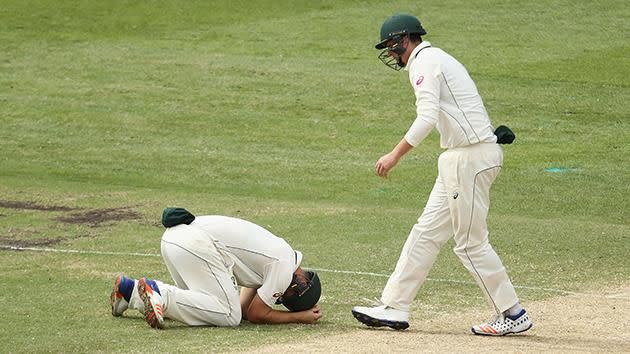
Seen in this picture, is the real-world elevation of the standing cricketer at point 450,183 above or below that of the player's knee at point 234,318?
above

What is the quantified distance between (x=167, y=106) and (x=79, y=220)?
6872 millimetres

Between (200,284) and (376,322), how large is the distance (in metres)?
1.29

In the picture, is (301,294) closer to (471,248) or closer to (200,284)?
(200,284)

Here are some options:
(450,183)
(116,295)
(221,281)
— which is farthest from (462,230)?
(116,295)

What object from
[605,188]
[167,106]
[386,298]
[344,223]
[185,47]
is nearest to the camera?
[386,298]

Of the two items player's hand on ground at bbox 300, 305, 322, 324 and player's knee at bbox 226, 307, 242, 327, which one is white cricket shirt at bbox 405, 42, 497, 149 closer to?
player's hand on ground at bbox 300, 305, 322, 324

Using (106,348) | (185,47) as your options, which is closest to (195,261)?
(106,348)

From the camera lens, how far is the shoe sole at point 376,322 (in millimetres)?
9391

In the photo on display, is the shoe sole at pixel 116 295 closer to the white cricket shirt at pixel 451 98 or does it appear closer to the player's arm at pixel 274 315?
Result: the player's arm at pixel 274 315

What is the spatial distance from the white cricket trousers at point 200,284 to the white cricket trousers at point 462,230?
1140 mm

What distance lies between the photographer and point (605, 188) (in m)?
16.4

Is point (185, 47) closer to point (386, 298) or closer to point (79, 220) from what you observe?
point (79, 220)

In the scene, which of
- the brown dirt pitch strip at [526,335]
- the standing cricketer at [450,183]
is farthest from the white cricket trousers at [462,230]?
the brown dirt pitch strip at [526,335]

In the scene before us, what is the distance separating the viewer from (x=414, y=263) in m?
9.38
